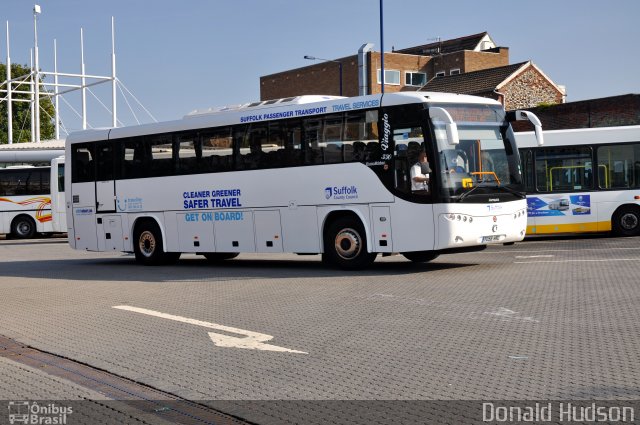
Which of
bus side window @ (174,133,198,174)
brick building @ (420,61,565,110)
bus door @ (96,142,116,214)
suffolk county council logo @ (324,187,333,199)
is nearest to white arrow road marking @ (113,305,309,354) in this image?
suffolk county council logo @ (324,187,333,199)

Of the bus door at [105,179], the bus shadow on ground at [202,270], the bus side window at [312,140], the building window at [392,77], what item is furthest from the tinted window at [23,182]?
the building window at [392,77]

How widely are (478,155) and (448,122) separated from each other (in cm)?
120

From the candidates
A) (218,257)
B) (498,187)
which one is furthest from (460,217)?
(218,257)

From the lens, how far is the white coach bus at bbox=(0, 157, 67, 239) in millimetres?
39625

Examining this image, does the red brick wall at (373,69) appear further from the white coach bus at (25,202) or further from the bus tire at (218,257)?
the bus tire at (218,257)

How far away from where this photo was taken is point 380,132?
53.0 ft

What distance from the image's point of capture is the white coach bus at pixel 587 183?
24.7m

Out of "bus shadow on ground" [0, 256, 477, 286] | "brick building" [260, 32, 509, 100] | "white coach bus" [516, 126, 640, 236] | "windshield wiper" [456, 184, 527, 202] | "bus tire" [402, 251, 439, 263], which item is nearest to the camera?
"windshield wiper" [456, 184, 527, 202]

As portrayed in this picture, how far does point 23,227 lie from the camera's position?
3978 centimetres

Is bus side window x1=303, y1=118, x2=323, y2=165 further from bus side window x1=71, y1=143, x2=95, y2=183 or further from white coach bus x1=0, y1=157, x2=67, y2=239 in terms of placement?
white coach bus x1=0, y1=157, x2=67, y2=239

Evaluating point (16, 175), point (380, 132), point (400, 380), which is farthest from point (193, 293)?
point (16, 175)

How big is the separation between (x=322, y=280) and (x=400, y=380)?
8.14 meters

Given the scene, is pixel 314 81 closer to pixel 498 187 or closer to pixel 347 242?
pixel 347 242

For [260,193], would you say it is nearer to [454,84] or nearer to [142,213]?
[142,213]
